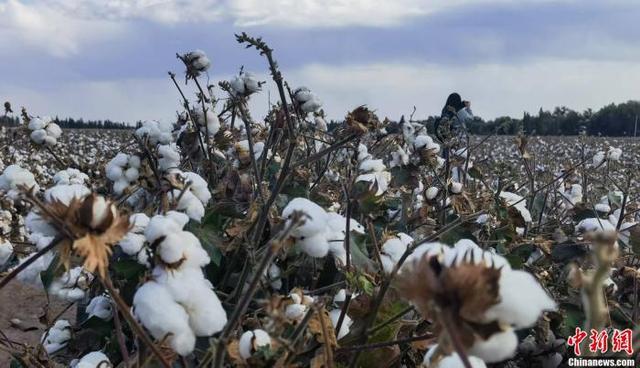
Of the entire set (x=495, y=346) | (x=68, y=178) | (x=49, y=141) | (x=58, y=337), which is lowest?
(x=58, y=337)

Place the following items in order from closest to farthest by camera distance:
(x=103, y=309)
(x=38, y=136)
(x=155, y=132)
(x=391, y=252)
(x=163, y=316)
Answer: (x=163, y=316) < (x=391, y=252) < (x=103, y=309) < (x=155, y=132) < (x=38, y=136)

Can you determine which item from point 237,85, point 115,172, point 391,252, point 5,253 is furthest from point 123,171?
point 391,252

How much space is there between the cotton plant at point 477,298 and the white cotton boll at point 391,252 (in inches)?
31.1

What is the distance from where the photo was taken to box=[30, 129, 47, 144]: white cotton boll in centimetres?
308

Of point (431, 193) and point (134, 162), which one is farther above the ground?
point (134, 162)

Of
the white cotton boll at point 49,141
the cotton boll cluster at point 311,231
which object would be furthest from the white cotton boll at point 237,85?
the cotton boll cluster at point 311,231

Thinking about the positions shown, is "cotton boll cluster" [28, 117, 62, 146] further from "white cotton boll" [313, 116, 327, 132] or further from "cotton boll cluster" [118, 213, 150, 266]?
"cotton boll cluster" [118, 213, 150, 266]

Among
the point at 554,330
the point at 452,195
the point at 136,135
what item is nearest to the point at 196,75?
the point at 136,135

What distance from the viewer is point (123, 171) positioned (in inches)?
78.0

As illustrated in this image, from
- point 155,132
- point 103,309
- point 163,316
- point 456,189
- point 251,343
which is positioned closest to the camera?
point 163,316

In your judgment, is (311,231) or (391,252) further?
(391,252)

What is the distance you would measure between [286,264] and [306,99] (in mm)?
729

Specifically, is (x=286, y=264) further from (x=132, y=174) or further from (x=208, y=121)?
(x=208, y=121)

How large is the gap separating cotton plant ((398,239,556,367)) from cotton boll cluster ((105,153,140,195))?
1257 mm
